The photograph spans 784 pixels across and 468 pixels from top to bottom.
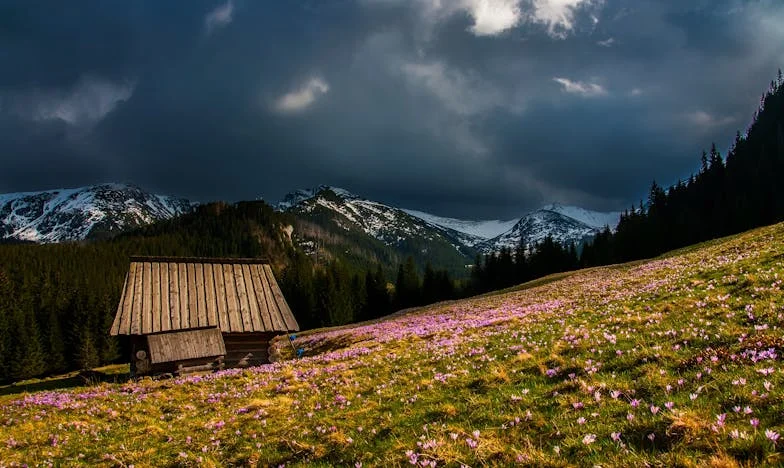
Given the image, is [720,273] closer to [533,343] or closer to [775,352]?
[533,343]

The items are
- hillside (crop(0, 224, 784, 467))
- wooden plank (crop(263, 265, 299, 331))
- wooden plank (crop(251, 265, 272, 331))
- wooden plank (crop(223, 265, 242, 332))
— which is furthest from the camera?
wooden plank (crop(263, 265, 299, 331))

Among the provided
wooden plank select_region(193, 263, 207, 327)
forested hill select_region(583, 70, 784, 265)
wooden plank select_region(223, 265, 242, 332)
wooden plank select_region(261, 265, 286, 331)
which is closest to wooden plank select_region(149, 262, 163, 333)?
wooden plank select_region(193, 263, 207, 327)

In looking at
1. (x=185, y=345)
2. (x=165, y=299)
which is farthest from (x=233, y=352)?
(x=165, y=299)

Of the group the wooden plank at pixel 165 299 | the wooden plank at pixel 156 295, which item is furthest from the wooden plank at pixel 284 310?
the wooden plank at pixel 156 295

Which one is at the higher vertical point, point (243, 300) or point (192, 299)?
point (192, 299)

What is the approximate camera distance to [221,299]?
33938 mm

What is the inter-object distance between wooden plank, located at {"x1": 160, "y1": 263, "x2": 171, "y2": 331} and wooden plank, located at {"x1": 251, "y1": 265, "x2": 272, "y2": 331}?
22.1ft

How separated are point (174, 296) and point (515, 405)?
102ft

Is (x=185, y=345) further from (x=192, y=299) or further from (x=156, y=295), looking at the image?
(x=156, y=295)

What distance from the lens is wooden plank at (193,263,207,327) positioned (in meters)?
31.7

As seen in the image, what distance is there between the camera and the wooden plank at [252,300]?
32.8 metres

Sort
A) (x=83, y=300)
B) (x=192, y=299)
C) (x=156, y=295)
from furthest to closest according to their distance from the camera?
(x=83, y=300)
(x=192, y=299)
(x=156, y=295)

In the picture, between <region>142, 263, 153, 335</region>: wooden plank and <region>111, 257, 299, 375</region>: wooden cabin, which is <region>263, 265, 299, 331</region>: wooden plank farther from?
<region>142, 263, 153, 335</region>: wooden plank

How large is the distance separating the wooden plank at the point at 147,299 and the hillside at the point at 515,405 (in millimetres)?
9164
